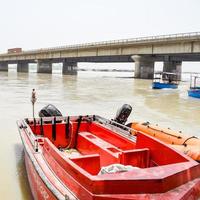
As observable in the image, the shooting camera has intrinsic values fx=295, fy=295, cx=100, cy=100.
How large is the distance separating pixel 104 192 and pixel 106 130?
484 centimetres

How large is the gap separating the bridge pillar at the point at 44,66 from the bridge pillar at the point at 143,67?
1420 inches

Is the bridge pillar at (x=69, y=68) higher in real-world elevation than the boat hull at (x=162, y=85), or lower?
higher

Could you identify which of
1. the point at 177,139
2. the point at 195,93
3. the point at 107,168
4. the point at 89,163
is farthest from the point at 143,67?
the point at 107,168

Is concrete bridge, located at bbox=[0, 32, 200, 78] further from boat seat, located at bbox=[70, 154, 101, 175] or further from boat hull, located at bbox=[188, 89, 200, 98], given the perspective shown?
boat seat, located at bbox=[70, 154, 101, 175]

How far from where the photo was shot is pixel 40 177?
507 centimetres

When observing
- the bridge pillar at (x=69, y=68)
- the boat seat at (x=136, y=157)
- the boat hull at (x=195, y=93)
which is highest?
the bridge pillar at (x=69, y=68)

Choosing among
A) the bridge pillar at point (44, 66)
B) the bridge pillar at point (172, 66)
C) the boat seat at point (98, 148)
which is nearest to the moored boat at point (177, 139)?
the boat seat at point (98, 148)

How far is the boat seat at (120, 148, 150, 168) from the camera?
19.5 feet

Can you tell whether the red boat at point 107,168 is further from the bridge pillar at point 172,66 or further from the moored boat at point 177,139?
the bridge pillar at point 172,66

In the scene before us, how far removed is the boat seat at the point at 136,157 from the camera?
596 centimetres

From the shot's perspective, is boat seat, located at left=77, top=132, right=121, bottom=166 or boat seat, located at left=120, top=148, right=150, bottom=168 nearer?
boat seat, located at left=120, top=148, right=150, bottom=168

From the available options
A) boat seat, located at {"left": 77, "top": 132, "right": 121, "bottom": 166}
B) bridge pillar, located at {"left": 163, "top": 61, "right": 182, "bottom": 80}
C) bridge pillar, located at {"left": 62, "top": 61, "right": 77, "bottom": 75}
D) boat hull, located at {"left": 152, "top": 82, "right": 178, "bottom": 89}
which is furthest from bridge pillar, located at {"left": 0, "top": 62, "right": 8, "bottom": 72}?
boat seat, located at {"left": 77, "top": 132, "right": 121, "bottom": 166}

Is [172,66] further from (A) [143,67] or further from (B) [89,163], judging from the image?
(B) [89,163]

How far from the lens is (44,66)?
89.4 m
